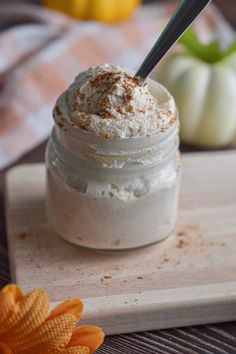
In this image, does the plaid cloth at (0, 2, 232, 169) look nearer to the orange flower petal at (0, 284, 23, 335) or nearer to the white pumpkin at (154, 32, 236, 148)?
the white pumpkin at (154, 32, 236, 148)

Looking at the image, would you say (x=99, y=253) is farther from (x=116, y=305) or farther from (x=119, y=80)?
(x=119, y=80)

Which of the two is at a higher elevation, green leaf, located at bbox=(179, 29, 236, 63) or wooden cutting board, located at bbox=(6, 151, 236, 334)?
green leaf, located at bbox=(179, 29, 236, 63)

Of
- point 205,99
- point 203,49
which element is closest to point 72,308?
point 205,99

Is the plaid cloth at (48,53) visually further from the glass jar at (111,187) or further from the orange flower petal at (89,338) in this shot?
the orange flower petal at (89,338)

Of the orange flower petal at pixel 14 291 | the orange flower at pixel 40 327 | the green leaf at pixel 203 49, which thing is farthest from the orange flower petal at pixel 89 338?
the green leaf at pixel 203 49

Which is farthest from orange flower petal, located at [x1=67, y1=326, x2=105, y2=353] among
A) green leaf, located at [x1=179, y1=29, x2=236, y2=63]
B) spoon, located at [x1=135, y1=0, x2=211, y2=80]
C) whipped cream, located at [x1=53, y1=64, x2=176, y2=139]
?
green leaf, located at [x1=179, y1=29, x2=236, y2=63]

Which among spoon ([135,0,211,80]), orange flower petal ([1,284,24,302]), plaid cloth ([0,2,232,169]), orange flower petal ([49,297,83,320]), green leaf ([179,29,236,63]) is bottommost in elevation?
plaid cloth ([0,2,232,169])

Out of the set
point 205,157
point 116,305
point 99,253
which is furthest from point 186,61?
point 116,305

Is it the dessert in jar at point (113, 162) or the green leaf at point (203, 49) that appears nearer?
the dessert in jar at point (113, 162)
